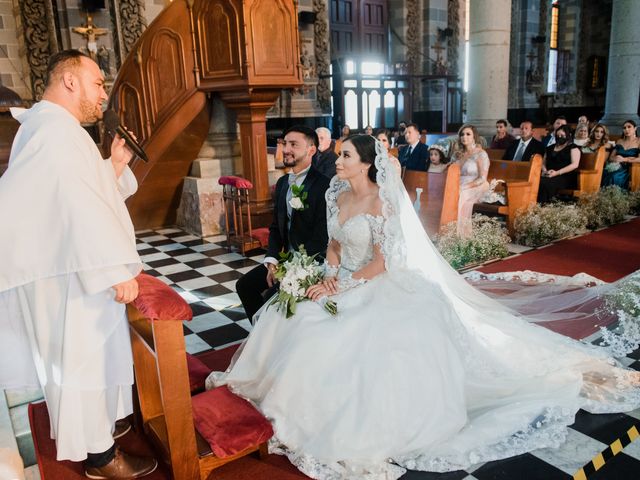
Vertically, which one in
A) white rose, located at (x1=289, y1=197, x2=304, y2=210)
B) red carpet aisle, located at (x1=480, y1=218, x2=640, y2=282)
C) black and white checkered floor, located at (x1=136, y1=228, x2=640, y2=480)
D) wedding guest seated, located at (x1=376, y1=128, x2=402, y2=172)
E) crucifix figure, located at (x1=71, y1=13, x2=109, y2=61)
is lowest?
black and white checkered floor, located at (x1=136, y1=228, x2=640, y2=480)

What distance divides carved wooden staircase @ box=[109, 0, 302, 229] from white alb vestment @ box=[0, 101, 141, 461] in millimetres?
4575

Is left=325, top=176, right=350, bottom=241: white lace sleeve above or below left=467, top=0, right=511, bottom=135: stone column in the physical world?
below

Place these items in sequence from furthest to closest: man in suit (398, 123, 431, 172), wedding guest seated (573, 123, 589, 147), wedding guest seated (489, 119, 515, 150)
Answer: wedding guest seated (489, 119, 515, 150) → wedding guest seated (573, 123, 589, 147) → man in suit (398, 123, 431, 172)

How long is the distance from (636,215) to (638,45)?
5507 mm

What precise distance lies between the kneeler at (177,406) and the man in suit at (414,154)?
17.7 feet

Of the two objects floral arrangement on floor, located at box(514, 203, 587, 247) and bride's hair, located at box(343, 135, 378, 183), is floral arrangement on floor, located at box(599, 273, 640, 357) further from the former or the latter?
floral arrangement on floor, located at box(514, 203, 587, 247)

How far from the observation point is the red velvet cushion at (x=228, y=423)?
2.55 metres

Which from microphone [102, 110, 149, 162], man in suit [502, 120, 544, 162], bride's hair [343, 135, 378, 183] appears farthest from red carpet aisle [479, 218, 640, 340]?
microphone [102, 110, 149, 162]

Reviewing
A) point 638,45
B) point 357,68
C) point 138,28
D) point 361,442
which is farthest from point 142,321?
point 357,68

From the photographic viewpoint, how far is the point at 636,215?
8.22m

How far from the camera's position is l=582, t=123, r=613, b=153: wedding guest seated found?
351 inches

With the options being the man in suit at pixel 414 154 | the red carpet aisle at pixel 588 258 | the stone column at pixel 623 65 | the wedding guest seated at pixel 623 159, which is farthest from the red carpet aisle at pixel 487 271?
the stone column at pixel 623 65

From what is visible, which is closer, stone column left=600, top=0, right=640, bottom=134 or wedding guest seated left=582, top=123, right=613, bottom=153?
wedding guest seated left=582, top=123, right=613, bottom=153

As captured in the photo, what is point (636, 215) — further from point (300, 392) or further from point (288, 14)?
point (300, 392)
